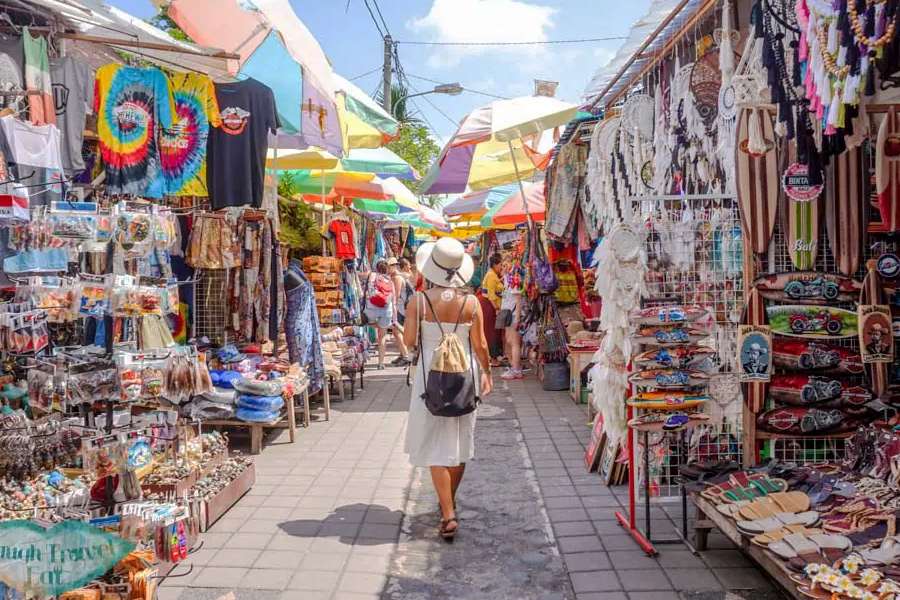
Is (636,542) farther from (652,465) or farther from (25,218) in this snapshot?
(25,218)

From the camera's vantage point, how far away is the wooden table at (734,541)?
3098 millimetres

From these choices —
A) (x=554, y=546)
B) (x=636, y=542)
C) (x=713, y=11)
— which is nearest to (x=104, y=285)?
(x=554, y=546)

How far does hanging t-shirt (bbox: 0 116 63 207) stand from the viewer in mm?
4055

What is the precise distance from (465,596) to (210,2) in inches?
195

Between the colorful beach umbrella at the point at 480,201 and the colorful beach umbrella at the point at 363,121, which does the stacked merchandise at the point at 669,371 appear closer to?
the colorful beach umbrella at the point at 363,121

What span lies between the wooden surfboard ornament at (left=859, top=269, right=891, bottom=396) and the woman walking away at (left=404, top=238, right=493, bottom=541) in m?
2.30

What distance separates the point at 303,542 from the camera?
439 centimetres

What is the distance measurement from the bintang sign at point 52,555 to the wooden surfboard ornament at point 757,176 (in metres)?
3.78

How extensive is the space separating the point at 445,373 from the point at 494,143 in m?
6.19

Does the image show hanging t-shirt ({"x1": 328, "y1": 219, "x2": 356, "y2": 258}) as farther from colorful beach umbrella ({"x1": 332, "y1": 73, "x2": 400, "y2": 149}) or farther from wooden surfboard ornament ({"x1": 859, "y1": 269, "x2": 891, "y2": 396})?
wooden surfboard ornament ({"x1": 859, "y1": 269, "x2": 891, "y2": 396})

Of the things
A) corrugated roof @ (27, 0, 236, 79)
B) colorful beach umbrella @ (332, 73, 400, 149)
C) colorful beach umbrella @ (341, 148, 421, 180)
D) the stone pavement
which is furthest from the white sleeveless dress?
colorful beach umbrella @ (341, 148, 421, 180)

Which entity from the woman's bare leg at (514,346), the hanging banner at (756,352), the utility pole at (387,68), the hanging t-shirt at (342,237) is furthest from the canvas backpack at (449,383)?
the utility pole at (387,68)

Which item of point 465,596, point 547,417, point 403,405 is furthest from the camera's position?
point 403,405

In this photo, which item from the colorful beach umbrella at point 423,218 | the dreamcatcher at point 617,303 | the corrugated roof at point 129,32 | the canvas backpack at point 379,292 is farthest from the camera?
the colorful beach umbrella at point 423,218
